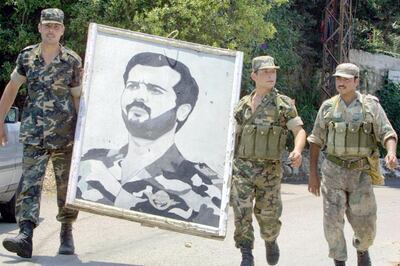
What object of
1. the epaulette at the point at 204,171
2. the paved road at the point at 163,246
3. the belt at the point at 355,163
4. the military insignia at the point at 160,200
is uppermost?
the belt at the point at 355,163


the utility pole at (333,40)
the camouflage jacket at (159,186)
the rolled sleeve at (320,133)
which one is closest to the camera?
the camouflage jacket at (159,186)

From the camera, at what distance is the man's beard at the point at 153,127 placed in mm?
6121

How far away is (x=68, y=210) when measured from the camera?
6.61 meters

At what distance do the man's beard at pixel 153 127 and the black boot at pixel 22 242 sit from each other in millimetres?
1186

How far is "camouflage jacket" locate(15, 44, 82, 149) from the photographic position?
6434 millimetres

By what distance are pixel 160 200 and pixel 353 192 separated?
1.56 m

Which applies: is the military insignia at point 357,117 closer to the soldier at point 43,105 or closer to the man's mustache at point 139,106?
the man's mustache at point 139,106

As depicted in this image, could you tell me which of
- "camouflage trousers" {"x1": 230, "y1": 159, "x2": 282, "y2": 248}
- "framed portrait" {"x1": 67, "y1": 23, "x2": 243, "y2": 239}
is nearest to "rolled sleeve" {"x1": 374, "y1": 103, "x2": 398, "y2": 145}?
"camouflage trousers" {"x1": 230, "y1": 159, "x2": 282, "y2": 248}

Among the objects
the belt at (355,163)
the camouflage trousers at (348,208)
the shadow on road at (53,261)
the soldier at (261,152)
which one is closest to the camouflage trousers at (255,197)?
the soldier at (261,152)

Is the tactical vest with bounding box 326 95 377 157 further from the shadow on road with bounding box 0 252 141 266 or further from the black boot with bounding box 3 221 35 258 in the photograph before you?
the black boot with bounding box 3 221 35 258

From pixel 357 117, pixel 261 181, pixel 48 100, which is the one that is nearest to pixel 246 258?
pixel 261 181

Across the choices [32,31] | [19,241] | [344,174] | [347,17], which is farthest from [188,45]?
[347,17]

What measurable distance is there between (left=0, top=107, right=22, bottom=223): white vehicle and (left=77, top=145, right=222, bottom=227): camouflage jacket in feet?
7.74

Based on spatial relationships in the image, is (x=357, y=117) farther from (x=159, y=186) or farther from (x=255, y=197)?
(x=159, y=186)
